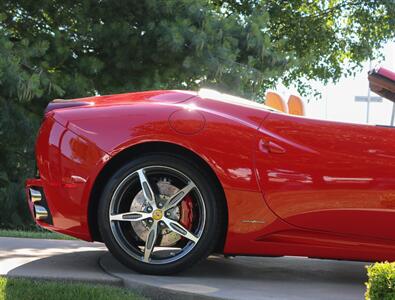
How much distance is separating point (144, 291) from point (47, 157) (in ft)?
3.49

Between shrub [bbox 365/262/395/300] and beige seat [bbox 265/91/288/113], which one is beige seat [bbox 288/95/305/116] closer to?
beige seat [bbox 265/91/288/113]

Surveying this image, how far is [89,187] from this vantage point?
368cm

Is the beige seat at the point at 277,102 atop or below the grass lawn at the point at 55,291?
atop

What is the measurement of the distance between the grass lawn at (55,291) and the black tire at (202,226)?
1.20 ft

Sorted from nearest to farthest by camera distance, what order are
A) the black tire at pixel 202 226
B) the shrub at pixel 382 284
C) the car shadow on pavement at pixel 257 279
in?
1. the shrub at pixel 382 284
2. the car shadow on pavement at pixel 257 279
3. the black tire at pixel 202 226

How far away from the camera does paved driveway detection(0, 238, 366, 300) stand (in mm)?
3316

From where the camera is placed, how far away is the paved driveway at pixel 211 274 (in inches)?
131

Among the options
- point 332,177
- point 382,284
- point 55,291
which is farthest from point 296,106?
point 382,284

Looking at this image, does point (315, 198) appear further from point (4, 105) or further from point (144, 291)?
point (4, 105)

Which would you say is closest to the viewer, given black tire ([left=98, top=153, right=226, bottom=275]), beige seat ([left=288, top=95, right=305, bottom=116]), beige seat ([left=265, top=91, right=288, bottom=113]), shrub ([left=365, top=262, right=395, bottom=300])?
shrub ([left=365, top=262, right=395, bottom=300])

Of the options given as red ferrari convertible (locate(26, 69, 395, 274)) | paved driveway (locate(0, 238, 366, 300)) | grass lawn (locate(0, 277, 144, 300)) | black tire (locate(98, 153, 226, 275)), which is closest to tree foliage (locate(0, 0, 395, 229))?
paved driveway (locate(0, 238, 366, 300))

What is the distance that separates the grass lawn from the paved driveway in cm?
16

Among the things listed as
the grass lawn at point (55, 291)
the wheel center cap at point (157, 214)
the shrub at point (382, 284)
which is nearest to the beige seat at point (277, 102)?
the wheel center cap at point (157, 214)

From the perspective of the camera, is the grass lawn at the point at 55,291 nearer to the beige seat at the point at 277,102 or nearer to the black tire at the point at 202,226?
the black tire at the point at 202,226
